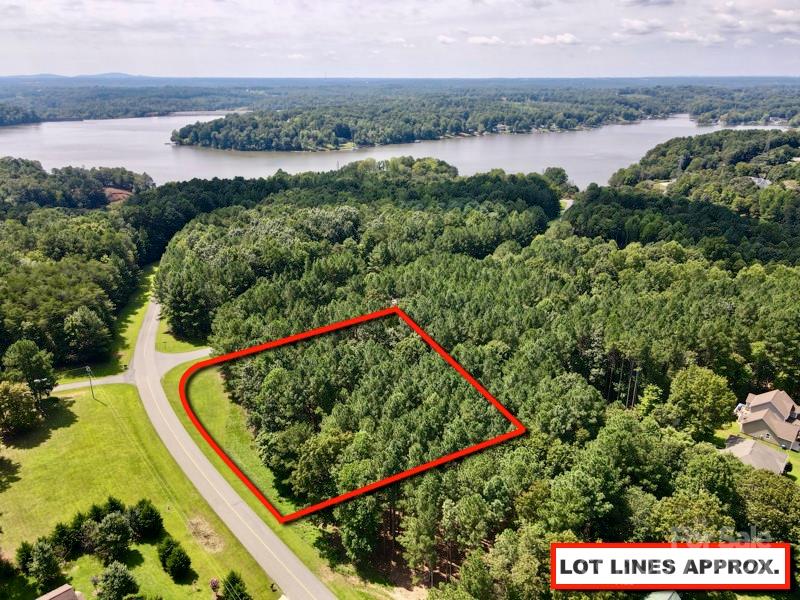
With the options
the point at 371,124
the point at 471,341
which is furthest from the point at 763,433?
the point at 371,124

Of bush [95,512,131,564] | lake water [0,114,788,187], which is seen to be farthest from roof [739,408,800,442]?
lake water [0,114,788,187]

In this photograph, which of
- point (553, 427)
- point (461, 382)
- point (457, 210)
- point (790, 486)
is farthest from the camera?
point (457, 210)

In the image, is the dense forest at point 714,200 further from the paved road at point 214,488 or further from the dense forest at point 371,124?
the dense forest at point 371,124

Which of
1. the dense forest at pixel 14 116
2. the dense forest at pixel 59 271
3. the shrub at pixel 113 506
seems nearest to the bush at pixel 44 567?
the shrub at pixel 113 506

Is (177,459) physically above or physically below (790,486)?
below

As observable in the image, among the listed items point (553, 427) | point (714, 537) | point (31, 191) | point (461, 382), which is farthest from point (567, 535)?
point (31, 191)

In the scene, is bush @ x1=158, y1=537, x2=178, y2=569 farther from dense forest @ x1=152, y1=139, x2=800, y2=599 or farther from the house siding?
the house siding

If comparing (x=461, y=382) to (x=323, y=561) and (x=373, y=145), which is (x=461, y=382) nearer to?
(x=323, y=561)
